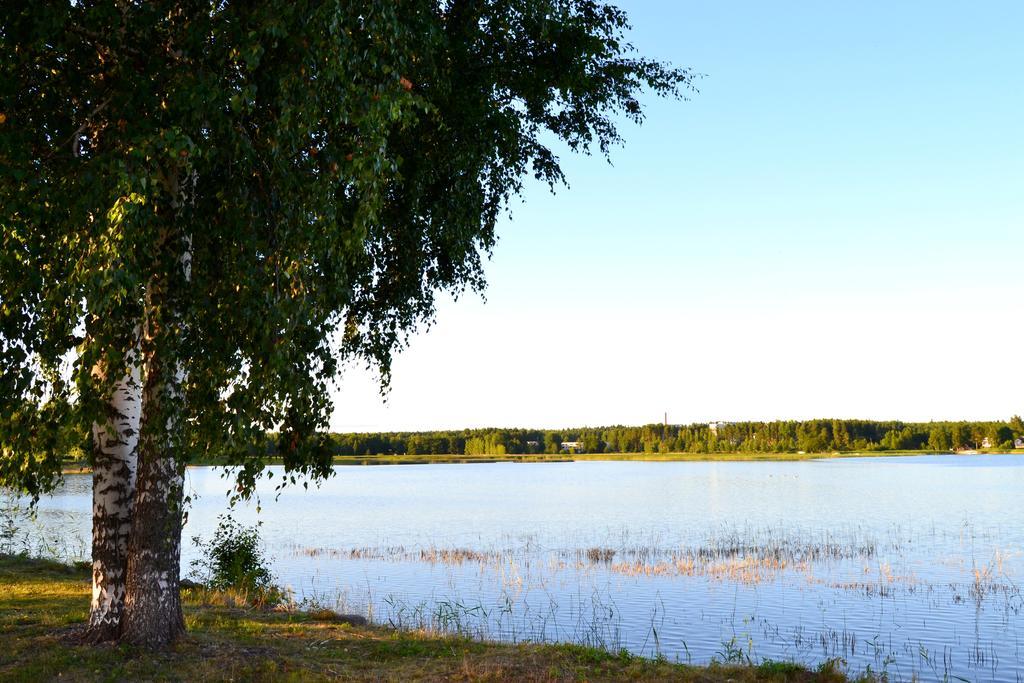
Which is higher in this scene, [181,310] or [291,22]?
[291,22]

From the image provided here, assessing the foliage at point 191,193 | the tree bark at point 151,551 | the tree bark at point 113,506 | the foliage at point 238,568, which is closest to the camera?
the foliage at point 191,193

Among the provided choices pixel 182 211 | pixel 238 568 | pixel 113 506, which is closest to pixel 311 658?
pixel 113 506

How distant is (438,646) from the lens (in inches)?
543

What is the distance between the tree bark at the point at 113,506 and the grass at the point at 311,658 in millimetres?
577

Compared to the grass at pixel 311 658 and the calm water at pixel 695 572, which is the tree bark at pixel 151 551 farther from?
the calm water at pixel 695 572

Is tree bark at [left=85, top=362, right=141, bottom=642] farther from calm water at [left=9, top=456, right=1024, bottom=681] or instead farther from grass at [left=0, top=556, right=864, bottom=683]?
calm water at [left=9, top=456, right=1024, bottom=681]

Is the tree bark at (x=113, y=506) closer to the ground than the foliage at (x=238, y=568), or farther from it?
farther from it

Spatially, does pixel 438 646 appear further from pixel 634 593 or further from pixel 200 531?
pixel 200 531

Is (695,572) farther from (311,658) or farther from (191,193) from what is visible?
(191,193)

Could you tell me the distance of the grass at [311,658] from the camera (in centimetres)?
1154

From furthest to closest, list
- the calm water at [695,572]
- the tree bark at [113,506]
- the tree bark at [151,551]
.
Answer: the calm water at [695,572] → the tree bark at [113,506] → the tree bark at [151,551]

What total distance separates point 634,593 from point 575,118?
567 inches

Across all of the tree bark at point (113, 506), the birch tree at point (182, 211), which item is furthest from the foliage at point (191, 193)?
the tree bark at point (113, 506)

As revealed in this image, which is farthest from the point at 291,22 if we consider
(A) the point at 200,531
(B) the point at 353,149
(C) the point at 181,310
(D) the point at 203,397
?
(A) the point at 200,531
